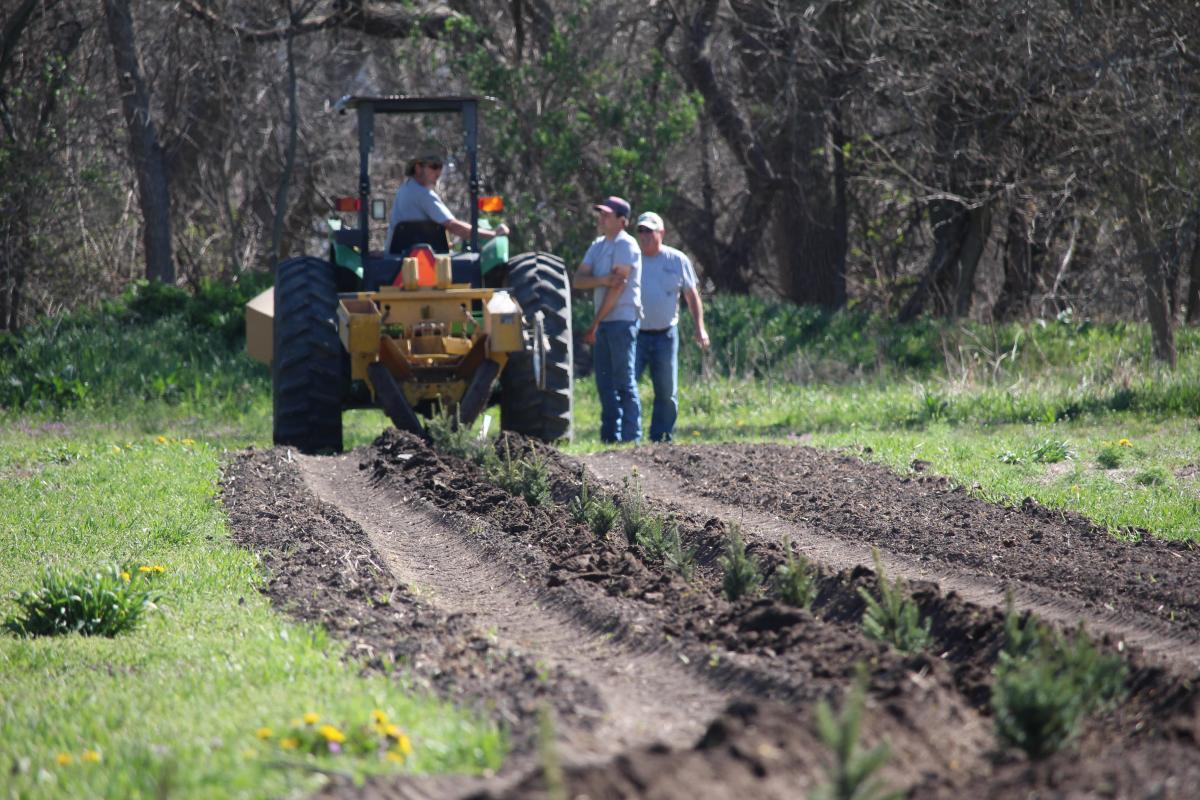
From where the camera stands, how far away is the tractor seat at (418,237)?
420 inches

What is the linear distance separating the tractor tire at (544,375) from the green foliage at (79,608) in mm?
5370

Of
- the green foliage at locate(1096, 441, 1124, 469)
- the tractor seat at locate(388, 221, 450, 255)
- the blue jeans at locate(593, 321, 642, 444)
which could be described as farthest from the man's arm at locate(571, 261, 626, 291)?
the green foliage at locate(1096, 441, 1124, 469)

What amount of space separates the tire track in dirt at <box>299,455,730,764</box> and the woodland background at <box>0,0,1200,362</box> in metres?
9.84

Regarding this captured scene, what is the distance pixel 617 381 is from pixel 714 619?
5919 millimetres

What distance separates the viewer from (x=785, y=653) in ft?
15.9

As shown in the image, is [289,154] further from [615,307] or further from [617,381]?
[615,307]

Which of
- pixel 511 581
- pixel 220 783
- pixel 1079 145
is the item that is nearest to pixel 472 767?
pixel 220 783

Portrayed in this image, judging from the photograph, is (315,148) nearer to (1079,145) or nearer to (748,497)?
(1079,145)

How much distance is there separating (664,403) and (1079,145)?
721 cm

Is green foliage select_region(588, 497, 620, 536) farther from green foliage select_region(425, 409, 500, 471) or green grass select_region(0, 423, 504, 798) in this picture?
green foliage select_region(425, 409, 500, 471)

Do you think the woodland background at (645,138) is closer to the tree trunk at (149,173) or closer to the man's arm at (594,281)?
the tree trunk at (149,173)

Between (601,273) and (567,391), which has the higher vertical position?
(601,273)

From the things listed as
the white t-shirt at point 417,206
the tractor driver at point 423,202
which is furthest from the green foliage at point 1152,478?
the white t-shirt at point 417,206

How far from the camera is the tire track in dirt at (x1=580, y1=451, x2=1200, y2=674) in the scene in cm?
519
